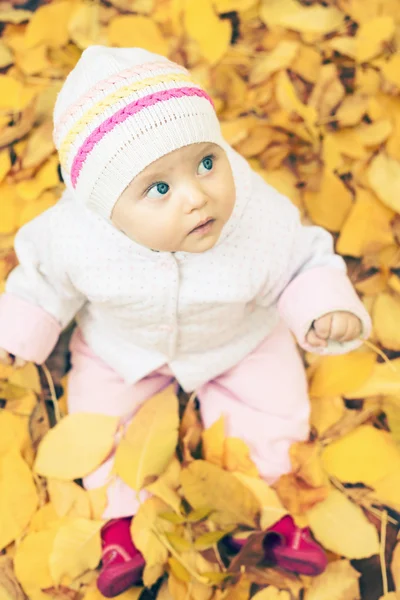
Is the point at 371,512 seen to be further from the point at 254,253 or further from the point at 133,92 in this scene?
the point at 133,92

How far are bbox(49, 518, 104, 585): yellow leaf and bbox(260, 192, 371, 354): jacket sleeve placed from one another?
38 centimetres

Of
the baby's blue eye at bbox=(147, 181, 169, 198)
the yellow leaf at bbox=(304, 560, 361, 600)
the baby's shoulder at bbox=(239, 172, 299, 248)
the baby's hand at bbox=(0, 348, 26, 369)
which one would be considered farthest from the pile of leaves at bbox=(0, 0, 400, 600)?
the baby's blue eye at bbox=(147, 181, 169, 198)

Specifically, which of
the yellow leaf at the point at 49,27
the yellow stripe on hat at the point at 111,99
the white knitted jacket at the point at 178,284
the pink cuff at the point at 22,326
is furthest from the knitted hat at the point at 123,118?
the yellow leaf at the point at 49,27

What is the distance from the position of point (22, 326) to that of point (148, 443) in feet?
0.79

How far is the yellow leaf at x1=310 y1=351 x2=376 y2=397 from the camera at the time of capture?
992 mm

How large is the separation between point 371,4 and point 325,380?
2.69ft

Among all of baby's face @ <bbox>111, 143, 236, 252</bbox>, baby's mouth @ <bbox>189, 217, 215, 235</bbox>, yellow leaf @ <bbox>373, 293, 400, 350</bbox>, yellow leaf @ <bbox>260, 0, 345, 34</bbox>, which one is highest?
baby's face @ <bbox>111, 143, 236, 252</bbox>

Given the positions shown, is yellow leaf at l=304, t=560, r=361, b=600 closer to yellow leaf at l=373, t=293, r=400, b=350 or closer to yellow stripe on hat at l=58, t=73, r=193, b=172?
yellow leaf at l=373, t=293, r=400, b=350

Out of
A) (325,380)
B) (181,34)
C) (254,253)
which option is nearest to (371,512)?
(325,380)

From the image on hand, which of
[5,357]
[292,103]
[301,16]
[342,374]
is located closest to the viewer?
[5,357]

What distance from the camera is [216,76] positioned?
126cm

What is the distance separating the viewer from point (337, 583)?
0.84 m

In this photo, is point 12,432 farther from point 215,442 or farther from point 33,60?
point 33,60

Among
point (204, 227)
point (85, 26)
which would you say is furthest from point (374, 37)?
point (204, 227)
